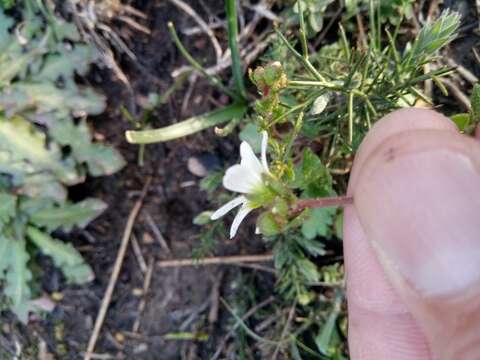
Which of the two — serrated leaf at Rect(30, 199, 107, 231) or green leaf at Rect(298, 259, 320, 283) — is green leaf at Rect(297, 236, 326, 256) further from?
serrated leaf at Rect(30, 199, 107, 231)

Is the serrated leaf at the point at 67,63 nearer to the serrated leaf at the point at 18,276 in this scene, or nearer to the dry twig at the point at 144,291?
the serrated leaf at the point at 18,276

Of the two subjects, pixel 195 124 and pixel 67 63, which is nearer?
pixel 195 124

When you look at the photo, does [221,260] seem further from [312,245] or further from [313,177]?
[313,177]

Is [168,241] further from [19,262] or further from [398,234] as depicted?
[398,234]

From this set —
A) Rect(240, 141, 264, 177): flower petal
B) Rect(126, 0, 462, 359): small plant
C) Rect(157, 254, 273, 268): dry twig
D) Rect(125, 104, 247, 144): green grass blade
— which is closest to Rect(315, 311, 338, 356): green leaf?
Rect(126, 0, 462, 359): small plant

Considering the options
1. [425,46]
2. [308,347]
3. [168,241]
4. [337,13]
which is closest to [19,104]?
[168,241]

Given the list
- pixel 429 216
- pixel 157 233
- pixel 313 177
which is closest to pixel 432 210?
pixel 429 216

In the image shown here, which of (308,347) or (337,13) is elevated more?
(337,13)
